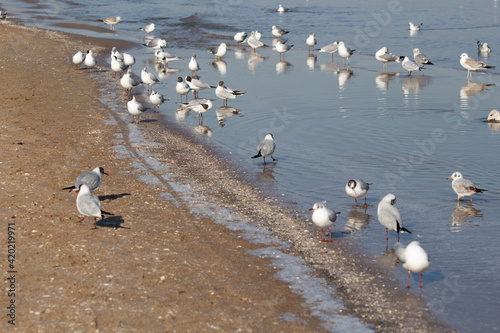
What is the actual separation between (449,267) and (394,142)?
278 inches

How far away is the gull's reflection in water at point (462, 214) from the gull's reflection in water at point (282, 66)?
15.5 metres

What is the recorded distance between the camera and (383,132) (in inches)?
678

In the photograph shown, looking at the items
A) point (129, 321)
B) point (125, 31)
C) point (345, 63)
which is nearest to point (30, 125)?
point (129, 321)

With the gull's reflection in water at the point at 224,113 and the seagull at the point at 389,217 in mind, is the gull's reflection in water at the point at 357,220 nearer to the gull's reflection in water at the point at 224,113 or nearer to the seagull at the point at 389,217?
the seagull at the point at 389,217

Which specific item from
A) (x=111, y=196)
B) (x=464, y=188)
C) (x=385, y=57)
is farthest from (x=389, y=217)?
(x=385, y=57)

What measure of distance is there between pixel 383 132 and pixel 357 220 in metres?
6.03

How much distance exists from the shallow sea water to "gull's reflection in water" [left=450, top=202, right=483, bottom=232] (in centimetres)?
2

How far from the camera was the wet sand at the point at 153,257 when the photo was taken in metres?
7.88

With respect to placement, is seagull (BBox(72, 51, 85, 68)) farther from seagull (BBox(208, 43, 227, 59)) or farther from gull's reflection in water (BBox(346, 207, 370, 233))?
gull's reflection in water (BBox(346, 207, 370, 233))

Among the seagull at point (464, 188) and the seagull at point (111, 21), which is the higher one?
the seagull at point (111, 21)

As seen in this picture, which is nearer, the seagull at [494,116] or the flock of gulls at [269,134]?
the flock of gulls at [269,134]

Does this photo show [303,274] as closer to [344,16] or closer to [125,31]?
[125,31]

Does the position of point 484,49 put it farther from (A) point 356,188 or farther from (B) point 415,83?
(A) point 356,188

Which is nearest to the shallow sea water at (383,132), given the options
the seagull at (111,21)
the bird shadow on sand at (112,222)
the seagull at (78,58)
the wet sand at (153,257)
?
the wet sand at (153,257)
